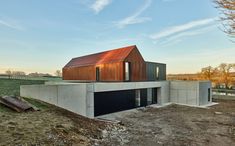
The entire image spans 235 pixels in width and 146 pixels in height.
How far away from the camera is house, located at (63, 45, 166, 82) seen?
44.6 feet

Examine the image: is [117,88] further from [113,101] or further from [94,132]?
[94,132]

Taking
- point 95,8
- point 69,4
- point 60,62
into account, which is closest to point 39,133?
point 69,4

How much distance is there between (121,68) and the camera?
1334 centimetres

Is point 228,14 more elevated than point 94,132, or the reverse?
point 228,14

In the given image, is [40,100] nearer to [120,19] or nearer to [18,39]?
[18,39]

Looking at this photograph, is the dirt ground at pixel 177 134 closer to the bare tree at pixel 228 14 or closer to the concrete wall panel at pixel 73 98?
the concrete wall panel at pixel 73 98

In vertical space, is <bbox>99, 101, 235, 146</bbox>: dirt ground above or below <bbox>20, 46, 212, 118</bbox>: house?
below

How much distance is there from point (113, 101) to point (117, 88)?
128 centimetres

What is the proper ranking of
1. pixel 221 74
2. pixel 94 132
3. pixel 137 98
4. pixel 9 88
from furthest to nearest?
pixel 221 74 → pixel 9 88 → pixel 137 98 → pixel 94 132

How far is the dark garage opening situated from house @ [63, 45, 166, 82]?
4.98ft

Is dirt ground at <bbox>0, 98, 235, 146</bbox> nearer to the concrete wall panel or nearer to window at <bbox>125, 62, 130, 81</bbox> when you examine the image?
the concrete wall panel

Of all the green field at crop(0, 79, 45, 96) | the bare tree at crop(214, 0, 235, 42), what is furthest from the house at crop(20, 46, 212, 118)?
the bare tree at crop(214, 0, 235, 42)

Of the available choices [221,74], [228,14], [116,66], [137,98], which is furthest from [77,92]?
[221,74]

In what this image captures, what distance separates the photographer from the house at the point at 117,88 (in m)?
8.62
